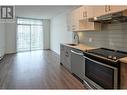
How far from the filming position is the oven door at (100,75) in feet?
8.74

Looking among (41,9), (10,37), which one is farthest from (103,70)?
(10,37)

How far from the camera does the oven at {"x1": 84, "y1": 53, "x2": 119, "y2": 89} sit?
8.67ft

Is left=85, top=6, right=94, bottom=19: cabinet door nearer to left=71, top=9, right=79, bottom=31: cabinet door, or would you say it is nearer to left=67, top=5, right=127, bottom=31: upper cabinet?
left=67, top=5, right=127, bottom=31: upper cabinet

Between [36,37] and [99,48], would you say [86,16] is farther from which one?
[36,37]

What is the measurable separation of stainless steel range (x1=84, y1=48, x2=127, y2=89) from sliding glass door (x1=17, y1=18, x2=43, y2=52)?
7.89 metres

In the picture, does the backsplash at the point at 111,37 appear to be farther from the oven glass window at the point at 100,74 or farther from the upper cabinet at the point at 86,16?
the oven glass window at the point at 100,74

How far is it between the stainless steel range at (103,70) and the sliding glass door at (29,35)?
7.89 m

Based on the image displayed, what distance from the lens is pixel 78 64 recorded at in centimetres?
443

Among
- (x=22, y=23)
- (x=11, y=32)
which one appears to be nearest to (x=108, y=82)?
(x=11, y=32)

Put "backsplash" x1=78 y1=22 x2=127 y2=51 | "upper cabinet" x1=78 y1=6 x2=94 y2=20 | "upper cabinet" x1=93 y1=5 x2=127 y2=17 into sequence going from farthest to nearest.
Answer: "upper cabinet" x1=78 y1=6 x2=94 y2=20 → "backsplash" x1=78 y1=22 x2=127 y2=51 → "upper cabinet" x1=93 y1=5 x2=127 y2=17

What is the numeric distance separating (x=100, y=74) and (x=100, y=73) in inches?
0.7

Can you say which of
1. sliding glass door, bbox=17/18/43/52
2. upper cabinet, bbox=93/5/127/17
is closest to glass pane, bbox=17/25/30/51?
sliding glass door, bbox=17/18/43/52

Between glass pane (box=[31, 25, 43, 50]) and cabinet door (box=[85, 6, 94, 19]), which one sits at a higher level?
cabinet door (box=[85, 6, 94, 19])
